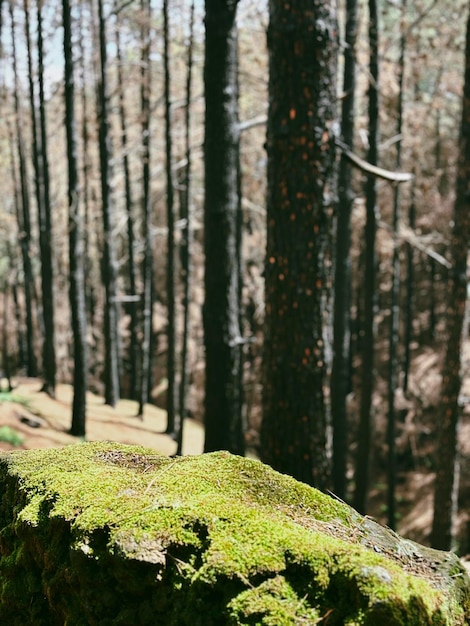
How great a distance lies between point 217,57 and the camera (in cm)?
769

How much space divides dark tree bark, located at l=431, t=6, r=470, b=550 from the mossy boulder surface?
19.6 ft

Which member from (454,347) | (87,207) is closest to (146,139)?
(87,207)

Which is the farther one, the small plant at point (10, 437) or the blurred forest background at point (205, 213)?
the blurred forest background at point (205, 213)

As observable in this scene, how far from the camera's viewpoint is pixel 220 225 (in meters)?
8.10

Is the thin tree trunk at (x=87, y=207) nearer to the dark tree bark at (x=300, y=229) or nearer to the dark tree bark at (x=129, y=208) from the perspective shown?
the dark tree bark at (x=129, y=208)

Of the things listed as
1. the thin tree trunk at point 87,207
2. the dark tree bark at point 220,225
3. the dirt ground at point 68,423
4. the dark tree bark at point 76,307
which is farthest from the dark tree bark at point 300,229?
the thin tree trunk at point 87,207

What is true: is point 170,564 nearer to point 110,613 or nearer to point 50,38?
point 110,613

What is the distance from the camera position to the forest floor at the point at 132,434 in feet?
38.3

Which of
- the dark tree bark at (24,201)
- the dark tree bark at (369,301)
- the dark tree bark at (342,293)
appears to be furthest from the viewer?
the dark tree bark at (24,201)

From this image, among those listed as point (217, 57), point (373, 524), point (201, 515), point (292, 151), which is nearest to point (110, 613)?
point (201, 515)

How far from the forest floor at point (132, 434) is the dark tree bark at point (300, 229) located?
5225mm

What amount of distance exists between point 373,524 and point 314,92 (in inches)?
141

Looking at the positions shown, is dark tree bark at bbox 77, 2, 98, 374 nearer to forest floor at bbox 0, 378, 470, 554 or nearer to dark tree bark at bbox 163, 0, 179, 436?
dark tree bark at bbox 163, 0, 179, 436

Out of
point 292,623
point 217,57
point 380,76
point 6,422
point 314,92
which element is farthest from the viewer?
point 6,422
